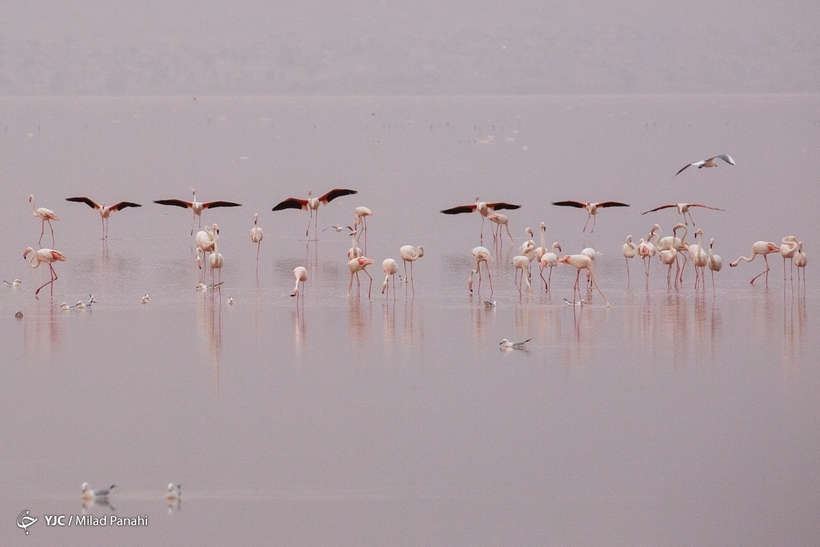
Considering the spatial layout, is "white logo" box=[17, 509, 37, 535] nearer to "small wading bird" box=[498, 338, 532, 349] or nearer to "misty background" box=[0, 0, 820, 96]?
"small wading bird" box=[498, 338, 532, 349]

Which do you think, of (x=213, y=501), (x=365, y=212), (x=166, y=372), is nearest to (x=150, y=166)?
(x=365, y=212)

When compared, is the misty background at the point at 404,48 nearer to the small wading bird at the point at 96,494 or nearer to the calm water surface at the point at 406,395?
the calm water surface at the point at 406,395

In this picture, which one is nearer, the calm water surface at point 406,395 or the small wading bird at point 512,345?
the calm water surface at point 406,395

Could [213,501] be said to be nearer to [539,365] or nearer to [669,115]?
[539,365]

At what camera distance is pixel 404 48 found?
475 ft

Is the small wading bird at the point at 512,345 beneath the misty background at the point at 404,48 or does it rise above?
beneath

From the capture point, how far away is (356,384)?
10.9m

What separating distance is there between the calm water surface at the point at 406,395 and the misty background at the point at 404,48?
108 metres

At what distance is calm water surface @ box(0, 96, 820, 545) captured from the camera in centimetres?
818

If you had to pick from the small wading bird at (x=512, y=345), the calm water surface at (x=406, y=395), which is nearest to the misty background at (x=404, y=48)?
the calm water surface at (x=406, y=395)

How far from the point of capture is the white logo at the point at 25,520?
7953 mm

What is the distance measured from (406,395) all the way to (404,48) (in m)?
136

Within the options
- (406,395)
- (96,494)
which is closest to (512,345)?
(406,395)

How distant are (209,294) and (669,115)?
59106 mm
